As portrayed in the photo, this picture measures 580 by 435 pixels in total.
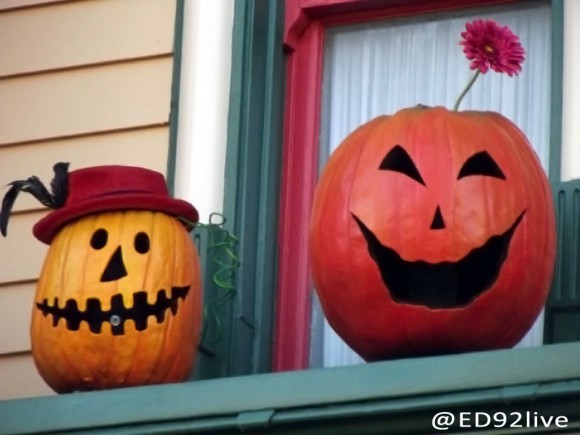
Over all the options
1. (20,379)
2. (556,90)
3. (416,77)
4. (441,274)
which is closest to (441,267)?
(441,274)

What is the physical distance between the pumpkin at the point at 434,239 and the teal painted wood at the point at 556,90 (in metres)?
0.33

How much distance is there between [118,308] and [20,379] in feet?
2.79

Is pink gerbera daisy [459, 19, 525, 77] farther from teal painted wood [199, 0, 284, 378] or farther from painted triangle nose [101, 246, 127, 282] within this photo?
painted triangle nose [101, 246, 127, 282]

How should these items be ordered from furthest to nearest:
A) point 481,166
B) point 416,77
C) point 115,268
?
point 416,77
point 115,268
point 481,166

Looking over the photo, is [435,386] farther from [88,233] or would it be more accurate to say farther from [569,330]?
[88,233]

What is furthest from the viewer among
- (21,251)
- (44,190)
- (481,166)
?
(21,251)

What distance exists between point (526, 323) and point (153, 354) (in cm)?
101

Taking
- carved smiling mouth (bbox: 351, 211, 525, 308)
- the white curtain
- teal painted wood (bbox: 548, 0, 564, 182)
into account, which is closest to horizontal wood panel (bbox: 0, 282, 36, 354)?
the white curtain

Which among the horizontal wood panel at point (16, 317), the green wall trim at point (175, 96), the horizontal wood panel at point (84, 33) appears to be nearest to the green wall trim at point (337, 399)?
the horizontal wood panel at point (16, 317)

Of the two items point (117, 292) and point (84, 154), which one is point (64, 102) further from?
point (117, 292)

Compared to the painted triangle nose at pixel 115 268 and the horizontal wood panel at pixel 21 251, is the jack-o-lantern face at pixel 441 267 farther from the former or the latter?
the horizontal wood panel at pixel 21 251

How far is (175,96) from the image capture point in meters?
6.39

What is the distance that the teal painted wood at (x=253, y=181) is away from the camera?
5.99 meters

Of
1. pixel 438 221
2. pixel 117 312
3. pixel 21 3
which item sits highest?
pixel 21 3
